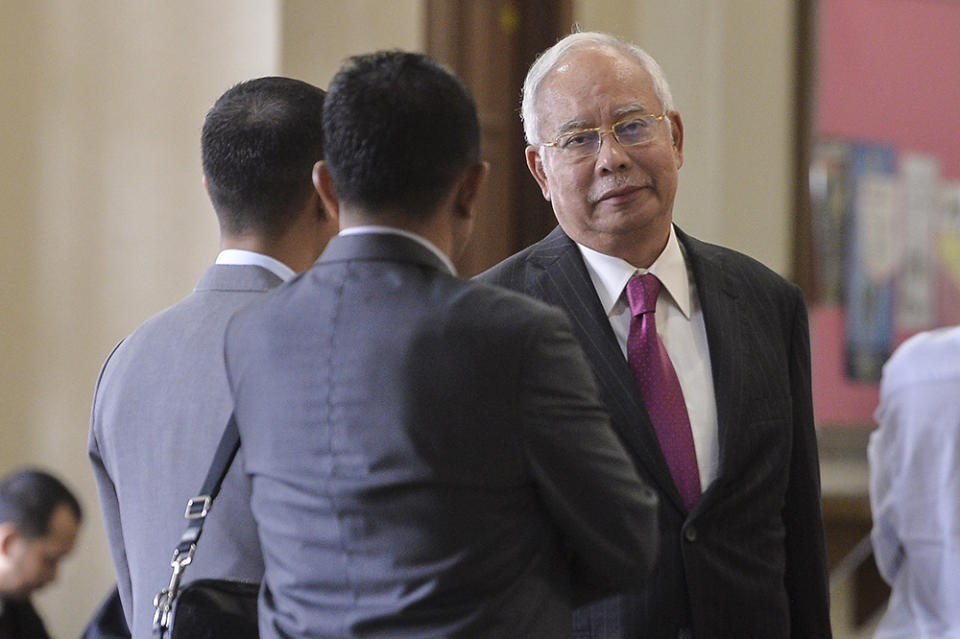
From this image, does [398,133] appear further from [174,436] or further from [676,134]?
[676,134]

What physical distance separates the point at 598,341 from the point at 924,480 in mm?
1219

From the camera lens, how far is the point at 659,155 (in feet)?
7.76

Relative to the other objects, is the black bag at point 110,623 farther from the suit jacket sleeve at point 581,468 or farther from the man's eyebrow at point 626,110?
the man's eyebrow at point 626,110

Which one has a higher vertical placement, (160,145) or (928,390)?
(160,145)

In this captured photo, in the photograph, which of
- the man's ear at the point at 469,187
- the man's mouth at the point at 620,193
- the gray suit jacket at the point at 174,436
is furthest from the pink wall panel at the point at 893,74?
the man's ear at the point at 469,187

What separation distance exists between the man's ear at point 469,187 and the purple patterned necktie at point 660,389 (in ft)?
2.14

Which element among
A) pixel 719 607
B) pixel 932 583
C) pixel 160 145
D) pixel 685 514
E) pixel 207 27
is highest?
pixel 207 27

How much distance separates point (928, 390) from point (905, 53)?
3304 millimetres

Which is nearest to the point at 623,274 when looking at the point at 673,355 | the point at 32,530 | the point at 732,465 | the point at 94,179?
the point at 673,355

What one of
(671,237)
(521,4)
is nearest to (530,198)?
(521,4)

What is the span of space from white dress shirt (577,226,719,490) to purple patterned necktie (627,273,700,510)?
2cm

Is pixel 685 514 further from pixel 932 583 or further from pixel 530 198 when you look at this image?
pixel 530 198

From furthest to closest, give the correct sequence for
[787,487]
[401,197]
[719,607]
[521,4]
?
[521,4] < [787,487] < [719,607] < [401,197]

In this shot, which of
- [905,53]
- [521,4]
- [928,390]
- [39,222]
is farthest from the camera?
[905,53]
